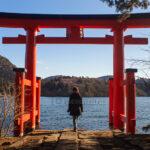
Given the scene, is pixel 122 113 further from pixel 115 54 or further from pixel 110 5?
pixel 110 5

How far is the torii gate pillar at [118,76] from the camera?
12.2 metres

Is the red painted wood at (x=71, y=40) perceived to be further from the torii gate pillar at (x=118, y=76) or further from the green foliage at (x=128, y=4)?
the green foliage at (x=128, y=4)

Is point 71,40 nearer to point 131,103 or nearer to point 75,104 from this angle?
point 75,104

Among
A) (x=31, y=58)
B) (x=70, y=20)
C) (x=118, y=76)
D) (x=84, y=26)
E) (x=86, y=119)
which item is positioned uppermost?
(x=70, y=20)

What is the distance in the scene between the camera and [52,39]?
553 inches

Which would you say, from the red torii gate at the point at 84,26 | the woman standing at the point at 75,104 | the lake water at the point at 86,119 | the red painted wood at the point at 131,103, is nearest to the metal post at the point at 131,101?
the red painted wood at the point at 131,103

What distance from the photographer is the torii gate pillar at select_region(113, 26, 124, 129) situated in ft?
40.1

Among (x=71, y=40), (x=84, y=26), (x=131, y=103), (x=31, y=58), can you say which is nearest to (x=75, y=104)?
(x=131, y=103)

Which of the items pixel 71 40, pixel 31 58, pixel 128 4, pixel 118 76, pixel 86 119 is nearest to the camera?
pixel 128 4

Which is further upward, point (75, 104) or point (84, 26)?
point (84, 26)

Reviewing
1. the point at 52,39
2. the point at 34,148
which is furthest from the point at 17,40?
the point at 34,148

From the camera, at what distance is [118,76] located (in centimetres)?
1242

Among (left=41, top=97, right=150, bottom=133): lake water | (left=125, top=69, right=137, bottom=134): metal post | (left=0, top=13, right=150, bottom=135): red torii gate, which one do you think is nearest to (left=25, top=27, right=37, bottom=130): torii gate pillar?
(left=0, top=13, right=150, bottom=135): red torii gate

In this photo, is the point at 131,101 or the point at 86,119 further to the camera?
the point at 86,119
